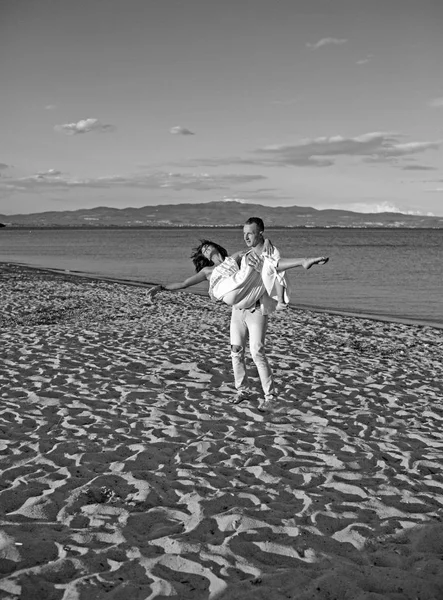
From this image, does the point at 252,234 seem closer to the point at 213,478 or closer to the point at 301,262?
the point at 301,262

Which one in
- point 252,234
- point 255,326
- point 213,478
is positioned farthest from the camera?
point 255,326

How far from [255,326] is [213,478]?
203 centimetres

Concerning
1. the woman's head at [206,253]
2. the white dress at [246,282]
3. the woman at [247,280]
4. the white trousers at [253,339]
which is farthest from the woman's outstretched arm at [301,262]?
the woman's head at [206,253]

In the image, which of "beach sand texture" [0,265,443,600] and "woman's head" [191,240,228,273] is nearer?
"beach sand texture" [0,265,443,600]

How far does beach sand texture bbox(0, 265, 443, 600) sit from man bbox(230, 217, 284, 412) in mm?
255

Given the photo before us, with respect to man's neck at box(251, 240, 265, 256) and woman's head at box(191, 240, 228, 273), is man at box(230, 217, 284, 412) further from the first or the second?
woman's head at box(191, 240, 228, 273)

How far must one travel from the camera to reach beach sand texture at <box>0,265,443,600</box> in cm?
355

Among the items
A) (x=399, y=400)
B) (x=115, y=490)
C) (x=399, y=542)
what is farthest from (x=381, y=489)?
(x=399, y=400)

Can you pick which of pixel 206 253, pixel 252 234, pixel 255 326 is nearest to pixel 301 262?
pixel 252 234

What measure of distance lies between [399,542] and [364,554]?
1.00 ft

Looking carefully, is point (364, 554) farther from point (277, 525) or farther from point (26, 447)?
point (26, 447)

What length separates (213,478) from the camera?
4914mm

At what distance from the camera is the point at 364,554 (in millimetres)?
3822

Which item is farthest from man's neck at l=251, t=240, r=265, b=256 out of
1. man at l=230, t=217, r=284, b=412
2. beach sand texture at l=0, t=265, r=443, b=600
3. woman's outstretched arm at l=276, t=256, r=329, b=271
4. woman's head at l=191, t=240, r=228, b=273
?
beach sand texture at l=0, t=265, r=443, b=600
